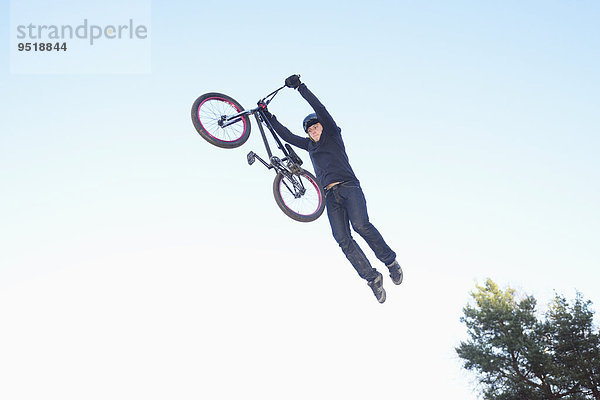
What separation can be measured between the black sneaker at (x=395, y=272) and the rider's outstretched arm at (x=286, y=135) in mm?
2260

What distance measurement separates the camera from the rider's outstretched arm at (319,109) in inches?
261

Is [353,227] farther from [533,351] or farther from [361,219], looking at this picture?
[533,351]

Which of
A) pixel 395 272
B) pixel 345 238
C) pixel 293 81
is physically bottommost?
pixel 395 272

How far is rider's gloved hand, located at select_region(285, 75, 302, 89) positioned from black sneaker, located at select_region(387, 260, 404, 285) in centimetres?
296

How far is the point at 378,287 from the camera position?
23.2 ft

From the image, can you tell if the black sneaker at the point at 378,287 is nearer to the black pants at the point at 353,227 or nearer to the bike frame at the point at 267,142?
the black pants at the point at 353,227

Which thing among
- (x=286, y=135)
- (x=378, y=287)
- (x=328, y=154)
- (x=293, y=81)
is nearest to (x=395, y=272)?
(x=378, y=287)

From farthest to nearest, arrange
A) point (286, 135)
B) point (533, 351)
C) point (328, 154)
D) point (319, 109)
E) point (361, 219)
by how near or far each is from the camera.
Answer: point (533, 351) → point (286, 135) → point (328, 154) → point (319, 109) → point (361, 219)

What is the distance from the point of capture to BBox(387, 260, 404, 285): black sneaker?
285 inches

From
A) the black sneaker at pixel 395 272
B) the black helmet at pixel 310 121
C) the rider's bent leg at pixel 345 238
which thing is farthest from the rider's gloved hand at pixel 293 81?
the black sneaker at pixel 395 272

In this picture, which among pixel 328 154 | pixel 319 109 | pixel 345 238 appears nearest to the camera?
pixel 319 109

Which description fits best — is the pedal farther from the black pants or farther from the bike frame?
the black pants

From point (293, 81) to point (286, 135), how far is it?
4.45 ft

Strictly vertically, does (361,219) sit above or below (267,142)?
below
